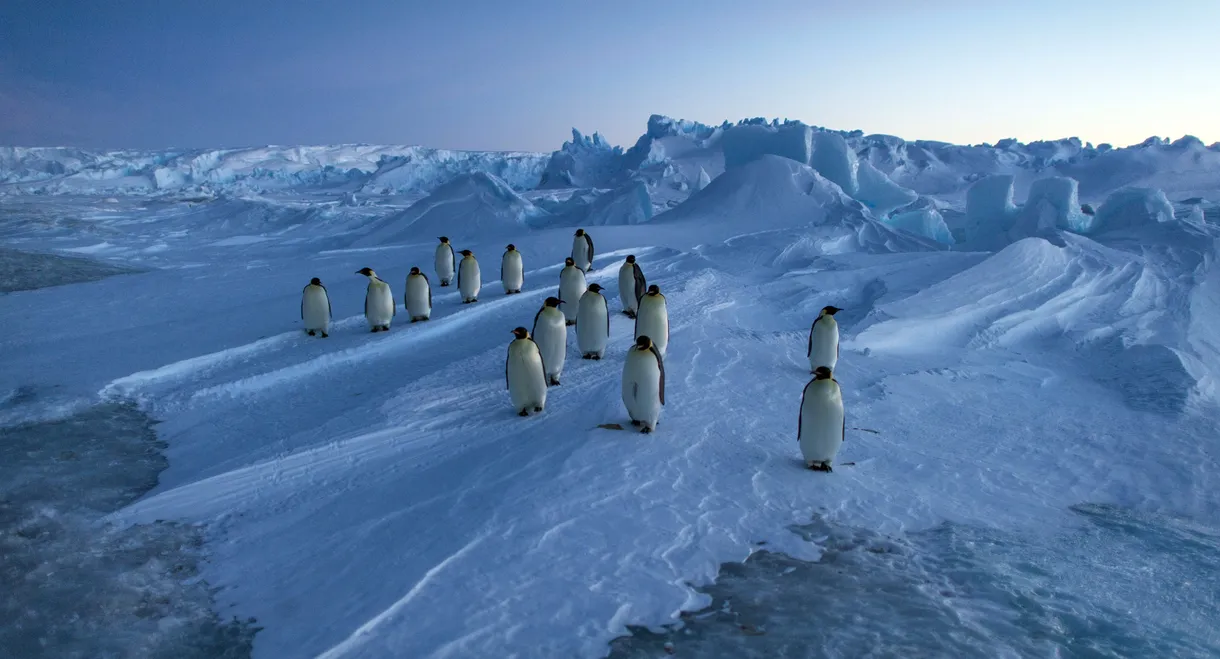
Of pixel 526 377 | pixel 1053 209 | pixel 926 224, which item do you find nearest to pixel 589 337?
pixel 526 377

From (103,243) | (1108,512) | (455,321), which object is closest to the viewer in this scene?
(1108,512)

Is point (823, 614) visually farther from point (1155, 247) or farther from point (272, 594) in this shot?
point (1155, 247)

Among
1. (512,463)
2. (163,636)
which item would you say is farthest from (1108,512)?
(163,636)

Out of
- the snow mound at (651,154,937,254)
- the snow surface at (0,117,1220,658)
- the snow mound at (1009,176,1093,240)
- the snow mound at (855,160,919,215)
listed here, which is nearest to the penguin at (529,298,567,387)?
the snow surface at (0,117,1220,658)

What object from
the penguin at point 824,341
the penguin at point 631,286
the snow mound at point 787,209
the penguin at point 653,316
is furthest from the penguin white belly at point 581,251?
the penguin at point 824,341

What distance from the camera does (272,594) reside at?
136 inches

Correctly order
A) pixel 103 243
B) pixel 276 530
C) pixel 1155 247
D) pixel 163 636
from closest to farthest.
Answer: pixel 163 636 → pixel 276 530 → pixel 1155 247 → pixel 103 243

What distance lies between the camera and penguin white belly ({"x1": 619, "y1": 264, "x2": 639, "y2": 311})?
26.5ft

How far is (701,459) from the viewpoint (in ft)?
15.6

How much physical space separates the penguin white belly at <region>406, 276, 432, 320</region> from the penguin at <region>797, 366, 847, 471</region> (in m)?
5.06

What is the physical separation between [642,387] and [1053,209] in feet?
44.4

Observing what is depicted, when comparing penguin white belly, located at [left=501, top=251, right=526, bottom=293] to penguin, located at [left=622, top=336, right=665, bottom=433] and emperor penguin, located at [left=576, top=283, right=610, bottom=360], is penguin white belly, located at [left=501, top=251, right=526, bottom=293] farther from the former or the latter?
penguin, located at [left=622, top=336, right=665, bottom=433]

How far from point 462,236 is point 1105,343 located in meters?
13.7

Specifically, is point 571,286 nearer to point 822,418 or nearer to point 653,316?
point 653,316
